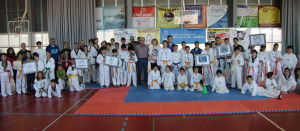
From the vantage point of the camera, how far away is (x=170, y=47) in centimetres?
798

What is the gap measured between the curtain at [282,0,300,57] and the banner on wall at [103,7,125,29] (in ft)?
27.8

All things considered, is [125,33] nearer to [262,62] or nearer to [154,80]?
[154,80]

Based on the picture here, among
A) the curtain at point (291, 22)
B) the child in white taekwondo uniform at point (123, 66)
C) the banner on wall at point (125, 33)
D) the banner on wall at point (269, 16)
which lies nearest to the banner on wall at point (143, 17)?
the banner on wall at point (125, 33)

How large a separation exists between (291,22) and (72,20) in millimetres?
11465

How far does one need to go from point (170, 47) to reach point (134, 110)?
3711 millimetres

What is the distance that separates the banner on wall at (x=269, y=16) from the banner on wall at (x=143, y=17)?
5.75 m

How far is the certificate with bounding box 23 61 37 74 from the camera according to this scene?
22.6 ft

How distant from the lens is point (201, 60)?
719 centimetres

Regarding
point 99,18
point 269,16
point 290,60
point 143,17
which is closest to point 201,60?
point 290,60

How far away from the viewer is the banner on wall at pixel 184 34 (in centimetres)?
1107

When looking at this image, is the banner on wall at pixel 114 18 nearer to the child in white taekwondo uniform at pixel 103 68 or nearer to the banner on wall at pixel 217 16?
the child in white taekwondo uniform at pixel 103 68

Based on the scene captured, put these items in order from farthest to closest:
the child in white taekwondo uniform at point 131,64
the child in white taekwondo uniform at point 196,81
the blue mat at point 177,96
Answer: the child in white taekwondo uniform at point 131,64, the child in white taekwondo uniform at point 196,81, the blue mat at point 177,96

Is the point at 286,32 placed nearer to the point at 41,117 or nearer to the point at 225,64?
the point at 225,64

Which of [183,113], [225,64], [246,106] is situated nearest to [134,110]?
[183,113]
